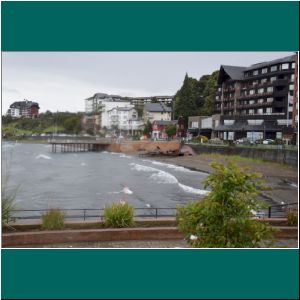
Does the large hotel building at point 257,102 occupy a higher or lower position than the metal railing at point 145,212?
higher

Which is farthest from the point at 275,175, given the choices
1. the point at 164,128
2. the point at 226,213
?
the point at 226,213

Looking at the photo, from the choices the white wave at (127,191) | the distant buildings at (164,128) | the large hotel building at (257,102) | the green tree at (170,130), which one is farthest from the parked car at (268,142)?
the white wave at (127,191)

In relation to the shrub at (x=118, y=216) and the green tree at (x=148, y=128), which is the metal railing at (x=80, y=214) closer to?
the shrub at (x=118, y=216)

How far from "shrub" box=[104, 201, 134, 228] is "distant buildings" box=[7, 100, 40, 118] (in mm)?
1769

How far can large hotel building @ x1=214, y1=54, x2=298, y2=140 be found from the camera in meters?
4.94

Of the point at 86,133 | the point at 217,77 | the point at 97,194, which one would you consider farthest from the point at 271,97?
the point at 97,194

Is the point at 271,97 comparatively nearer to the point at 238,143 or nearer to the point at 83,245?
the point at 238,143

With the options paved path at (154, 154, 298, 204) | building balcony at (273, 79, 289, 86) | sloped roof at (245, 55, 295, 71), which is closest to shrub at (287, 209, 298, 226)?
paved path at (154, 154, 298, 204)

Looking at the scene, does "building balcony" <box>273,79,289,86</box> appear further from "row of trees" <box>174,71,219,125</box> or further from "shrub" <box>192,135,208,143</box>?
"shrub" <box>192,135,208,143</box>

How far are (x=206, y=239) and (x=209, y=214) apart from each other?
300 mm

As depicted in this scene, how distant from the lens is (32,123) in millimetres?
5500

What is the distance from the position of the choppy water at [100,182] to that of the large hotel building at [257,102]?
211 centimetres

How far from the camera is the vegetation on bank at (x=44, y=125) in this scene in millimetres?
4758

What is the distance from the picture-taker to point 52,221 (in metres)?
4.77
